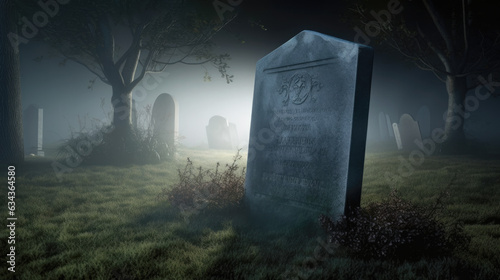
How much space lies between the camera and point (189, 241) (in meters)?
3.40

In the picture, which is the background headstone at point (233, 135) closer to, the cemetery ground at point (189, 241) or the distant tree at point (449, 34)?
the distant tree at point (449, 34)

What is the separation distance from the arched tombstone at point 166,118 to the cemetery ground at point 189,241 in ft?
20.8

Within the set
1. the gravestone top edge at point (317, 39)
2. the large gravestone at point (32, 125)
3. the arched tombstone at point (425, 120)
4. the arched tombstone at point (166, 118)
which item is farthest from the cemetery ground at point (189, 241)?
the arched tombstone at point (425, 120)

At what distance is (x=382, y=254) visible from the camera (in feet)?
9.46

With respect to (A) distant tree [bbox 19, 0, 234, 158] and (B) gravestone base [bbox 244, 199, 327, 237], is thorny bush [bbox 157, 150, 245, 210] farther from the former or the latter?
(A) distant tree [bbox 19, 0, 234, 158]

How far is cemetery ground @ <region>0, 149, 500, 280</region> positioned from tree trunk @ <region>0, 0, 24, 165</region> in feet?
10.00

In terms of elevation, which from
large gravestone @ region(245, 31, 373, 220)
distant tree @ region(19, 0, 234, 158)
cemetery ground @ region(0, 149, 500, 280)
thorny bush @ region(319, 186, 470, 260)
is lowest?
cemetery ground @ region(0, 149, 500, 280)

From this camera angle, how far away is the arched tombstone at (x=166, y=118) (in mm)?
12320

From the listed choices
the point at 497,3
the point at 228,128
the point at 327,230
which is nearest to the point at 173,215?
the point at 327,230

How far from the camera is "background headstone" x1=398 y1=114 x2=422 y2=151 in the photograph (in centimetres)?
1210

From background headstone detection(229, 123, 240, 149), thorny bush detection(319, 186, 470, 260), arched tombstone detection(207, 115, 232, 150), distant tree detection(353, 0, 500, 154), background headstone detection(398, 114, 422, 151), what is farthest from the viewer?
background headstone detection(229, 123, 240, 149)

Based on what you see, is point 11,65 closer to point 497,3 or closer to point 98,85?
point 497,3

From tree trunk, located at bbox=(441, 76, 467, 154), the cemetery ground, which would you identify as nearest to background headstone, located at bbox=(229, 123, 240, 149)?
tree trunk, located at bbox=(441, 76, 467, 154)

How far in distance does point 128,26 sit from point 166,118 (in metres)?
4.06
